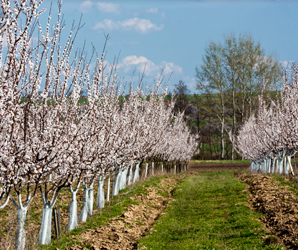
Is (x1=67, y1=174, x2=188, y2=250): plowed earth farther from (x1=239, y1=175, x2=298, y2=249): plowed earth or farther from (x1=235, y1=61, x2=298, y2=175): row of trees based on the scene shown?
(x1=235, y1=61, x2=298, y2=175): row of trees

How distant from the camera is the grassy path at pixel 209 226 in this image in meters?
10.0

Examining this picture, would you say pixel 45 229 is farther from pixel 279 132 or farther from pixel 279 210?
pixel 279 132

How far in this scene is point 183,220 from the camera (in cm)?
1348

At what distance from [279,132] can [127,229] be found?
779 inches

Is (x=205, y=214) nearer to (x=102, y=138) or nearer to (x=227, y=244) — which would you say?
(x=227, y=244)

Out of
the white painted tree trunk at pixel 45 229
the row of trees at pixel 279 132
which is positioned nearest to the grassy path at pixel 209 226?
the white painted tree trunk at pixel 45 229

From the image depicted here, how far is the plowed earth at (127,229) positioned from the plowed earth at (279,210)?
458 centimetres

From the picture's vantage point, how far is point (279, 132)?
26.8m

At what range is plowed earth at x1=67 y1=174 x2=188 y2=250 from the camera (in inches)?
375

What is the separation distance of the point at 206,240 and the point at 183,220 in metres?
3.13

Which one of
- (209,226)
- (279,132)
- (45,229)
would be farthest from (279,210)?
(279,132)

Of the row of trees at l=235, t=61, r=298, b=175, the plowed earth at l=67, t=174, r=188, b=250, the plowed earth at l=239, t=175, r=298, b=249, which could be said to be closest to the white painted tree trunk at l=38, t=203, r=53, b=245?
the plowed earth at l=67, t=174, r=188, b=250

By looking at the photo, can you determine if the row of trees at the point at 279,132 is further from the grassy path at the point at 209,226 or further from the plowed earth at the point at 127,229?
the plowed earth at the point at 127,229

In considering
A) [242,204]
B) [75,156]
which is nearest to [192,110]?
[242,204]
